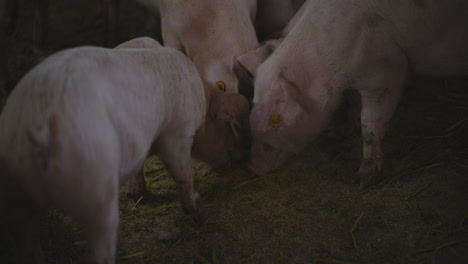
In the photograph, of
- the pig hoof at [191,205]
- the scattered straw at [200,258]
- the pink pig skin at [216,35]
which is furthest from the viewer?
the pink pig skin at [216,35]

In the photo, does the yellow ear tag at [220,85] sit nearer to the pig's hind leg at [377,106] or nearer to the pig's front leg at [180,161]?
the pig's front leg at [180,161]

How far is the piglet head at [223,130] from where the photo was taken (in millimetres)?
3227

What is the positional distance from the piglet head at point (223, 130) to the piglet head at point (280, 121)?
12cm

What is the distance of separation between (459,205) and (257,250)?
5.03ft

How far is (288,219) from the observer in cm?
305

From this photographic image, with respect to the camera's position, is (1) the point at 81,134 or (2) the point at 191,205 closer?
(1) the point at 81,134

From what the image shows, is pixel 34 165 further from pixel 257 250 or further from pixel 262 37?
pixel 262 37

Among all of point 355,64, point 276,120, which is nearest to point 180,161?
point 276,120

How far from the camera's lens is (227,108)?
10.6ft

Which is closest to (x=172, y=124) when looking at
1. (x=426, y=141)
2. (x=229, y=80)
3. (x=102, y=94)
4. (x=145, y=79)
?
(x=145, y=79)

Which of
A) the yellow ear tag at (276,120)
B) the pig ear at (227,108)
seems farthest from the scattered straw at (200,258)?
the yellow ear tag at (276,120)

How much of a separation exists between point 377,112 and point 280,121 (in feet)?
2.49

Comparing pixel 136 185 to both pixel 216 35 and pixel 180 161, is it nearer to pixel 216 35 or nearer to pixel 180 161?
pixel 180 161

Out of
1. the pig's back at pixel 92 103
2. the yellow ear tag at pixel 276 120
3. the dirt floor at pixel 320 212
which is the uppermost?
the pig's back at pixel 92 103
